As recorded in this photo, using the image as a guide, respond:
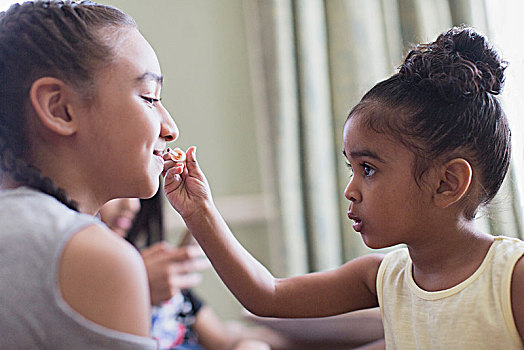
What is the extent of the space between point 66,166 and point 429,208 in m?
0.60

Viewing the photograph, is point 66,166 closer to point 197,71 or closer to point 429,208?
point 429,208

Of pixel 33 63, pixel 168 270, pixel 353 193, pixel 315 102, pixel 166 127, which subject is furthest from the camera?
pixel 315 102

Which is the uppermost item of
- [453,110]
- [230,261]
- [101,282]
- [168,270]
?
[453,110]

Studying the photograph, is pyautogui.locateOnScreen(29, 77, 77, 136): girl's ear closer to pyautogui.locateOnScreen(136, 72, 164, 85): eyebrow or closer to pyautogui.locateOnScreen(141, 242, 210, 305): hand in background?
pyautogui.locateOnScreen(136, 72, 164, 85): eyebrow

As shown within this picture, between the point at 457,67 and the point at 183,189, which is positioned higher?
the point at 457,67

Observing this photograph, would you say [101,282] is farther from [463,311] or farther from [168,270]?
[168,270]

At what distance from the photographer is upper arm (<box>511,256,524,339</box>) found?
3.13 feet

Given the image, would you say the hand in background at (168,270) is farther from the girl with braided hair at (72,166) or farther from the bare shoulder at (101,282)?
the bare shoulder at (101,282)

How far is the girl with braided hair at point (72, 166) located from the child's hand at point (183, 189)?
12 centimetres

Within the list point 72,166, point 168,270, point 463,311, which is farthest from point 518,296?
point 168,270

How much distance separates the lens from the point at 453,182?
3.44ft

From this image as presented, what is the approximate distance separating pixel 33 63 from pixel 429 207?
679 millimetres

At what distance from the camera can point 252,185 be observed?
8.62 ft

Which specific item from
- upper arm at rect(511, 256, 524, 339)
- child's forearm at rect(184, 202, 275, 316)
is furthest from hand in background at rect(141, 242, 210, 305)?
upper arm at rect(511, 256, 524, 339)
